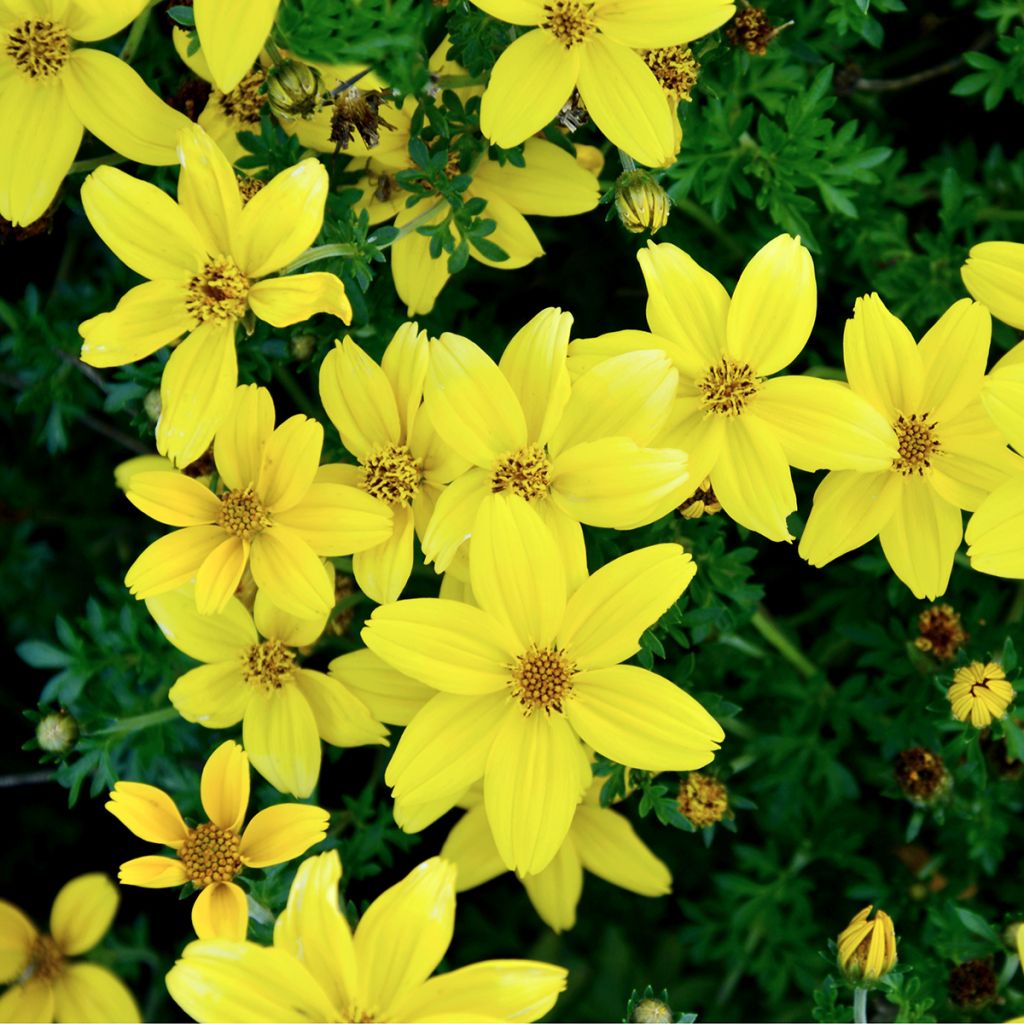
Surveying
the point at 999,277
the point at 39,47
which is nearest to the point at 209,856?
the point at 39,47

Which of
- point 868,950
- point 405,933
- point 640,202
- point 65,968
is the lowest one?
point 65,968

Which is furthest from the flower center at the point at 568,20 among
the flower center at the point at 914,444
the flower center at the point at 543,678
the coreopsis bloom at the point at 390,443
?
the flower center at the point at 543,678

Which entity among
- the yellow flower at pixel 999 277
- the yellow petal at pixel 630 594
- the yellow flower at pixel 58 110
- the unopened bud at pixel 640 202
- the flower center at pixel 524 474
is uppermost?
the yellow flower at pixel 58 110

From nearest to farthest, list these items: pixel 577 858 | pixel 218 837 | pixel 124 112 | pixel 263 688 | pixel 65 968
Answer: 1. pixel 218 837
2. pixel 124 112
3. pixel 263 688
4. pixel 577 858
5. pixel 65 968

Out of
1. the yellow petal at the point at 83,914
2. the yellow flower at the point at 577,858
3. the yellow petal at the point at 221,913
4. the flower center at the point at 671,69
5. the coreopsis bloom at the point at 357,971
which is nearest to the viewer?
the coreopsis bloom at the point at 357,971

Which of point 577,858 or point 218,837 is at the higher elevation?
point 218,837

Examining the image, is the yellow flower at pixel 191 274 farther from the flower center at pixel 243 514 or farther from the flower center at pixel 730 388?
the flower center at pixel 730 388

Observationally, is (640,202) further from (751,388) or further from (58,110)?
(58,110)
